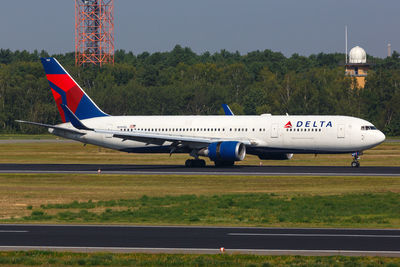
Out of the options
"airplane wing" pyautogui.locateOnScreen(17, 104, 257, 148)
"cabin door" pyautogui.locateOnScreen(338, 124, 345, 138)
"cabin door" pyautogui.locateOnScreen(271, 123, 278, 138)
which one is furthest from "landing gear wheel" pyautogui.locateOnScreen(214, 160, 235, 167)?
"cabin door" pyautogui.locateOnScreen(338, 124, 345, 138)

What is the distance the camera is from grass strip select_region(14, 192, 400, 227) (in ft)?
98.4

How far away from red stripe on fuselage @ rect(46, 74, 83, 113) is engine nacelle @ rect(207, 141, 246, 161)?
46.2 ft

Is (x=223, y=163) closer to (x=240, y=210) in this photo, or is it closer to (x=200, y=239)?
(x=240, y=210)

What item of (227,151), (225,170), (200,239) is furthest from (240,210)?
(225,170)

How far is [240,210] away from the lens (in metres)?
33.7

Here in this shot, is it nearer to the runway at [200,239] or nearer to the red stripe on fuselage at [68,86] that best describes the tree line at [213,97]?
the red stripe on fuselage at [68,86]

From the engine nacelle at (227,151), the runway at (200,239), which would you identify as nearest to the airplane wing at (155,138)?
the engine nacelle at (227,151)

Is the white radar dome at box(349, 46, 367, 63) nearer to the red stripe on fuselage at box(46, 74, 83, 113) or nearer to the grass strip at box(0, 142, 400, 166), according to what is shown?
the grass strip at box(0, 142, 400, 166)

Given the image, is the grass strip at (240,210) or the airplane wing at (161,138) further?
the airplane wing at (161,138)

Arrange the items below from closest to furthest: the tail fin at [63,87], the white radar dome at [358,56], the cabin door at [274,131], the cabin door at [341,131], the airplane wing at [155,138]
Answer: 1. the cabin door at [341,131]
2. the cabin door at [274,131]
3. the airplane wing at [155,138]
4. the tail fin at [63,87]
5. the white radar dome at [358,56]

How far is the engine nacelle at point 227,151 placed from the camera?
56.5 meters

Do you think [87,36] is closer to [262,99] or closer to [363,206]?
[262,99]

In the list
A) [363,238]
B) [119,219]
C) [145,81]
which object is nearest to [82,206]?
[119,219]

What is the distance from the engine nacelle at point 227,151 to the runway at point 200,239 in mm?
28965
